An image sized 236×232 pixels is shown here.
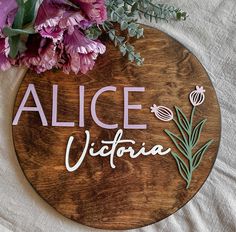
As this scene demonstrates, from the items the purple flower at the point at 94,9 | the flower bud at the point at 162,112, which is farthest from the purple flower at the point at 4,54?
the flower bud at the point at 162,112

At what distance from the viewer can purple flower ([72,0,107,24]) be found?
2.47ft

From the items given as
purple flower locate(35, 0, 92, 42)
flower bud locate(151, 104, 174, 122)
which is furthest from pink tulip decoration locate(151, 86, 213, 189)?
purple flower locate(35, 0, 92, 42)

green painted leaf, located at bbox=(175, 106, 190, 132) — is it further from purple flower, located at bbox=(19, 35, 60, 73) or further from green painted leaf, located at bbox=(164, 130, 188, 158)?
purple flower, located at bbox=(19, 35, 60, 73)

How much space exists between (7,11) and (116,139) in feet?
1.00

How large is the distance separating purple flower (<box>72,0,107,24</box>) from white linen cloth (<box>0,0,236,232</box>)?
0.14 metres

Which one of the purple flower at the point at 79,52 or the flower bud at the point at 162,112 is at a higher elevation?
the purple flower at the point at 79,52

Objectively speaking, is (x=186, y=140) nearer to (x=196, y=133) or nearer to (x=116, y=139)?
(x=196, y=133)

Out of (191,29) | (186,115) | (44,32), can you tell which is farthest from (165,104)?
(44,32)

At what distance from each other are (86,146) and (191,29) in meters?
0.31

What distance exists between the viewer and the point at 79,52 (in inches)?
30.6

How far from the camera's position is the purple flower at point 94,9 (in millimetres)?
752

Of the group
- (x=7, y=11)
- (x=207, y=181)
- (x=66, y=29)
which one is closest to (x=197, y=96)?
(x=207, y=181)

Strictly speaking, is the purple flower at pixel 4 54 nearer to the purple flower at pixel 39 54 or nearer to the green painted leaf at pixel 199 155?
the purple flower at pixel 39 54

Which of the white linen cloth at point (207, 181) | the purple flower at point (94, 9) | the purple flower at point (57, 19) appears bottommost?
the white linen cloth at point (207, 181)
